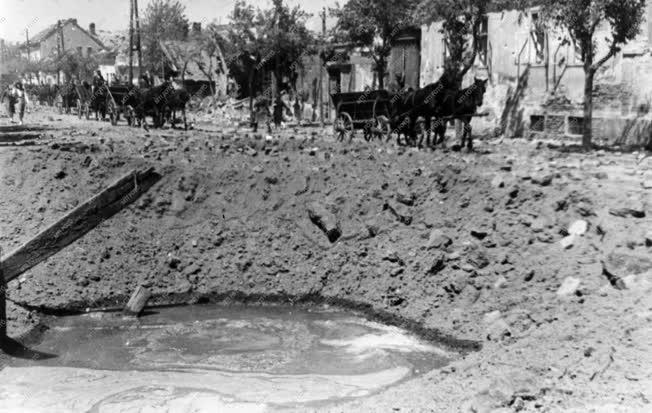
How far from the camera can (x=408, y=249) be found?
923cm

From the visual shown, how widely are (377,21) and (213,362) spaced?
18514 mm

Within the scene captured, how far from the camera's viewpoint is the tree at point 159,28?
48531 millimetres

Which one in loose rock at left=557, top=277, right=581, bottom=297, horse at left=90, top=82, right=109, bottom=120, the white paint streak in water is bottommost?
the white paint streak in water

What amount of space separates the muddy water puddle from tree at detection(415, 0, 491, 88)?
38.6ft

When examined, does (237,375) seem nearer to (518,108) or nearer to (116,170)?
(116,170)

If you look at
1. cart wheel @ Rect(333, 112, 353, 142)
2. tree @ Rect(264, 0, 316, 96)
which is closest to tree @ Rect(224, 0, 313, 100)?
tree @ Rect(264, 0, 316, 96)

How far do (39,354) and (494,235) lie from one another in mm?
5613

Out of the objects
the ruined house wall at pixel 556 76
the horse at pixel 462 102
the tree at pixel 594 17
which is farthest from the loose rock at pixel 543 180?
the ruined house wall at pixel 556 76

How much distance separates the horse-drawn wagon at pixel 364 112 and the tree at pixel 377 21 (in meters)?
6.90

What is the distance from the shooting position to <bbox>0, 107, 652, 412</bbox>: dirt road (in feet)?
18.9

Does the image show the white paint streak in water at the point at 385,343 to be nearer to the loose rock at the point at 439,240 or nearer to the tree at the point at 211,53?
the loose rock at the point at 439,240

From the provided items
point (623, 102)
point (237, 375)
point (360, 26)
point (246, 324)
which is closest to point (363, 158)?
point (246, 324)

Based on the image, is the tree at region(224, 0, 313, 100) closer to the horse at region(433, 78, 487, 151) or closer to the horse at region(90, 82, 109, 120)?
the horse at region(90, 82, 109, 120)

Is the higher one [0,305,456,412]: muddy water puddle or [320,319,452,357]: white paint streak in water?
[320,319,452,357]: white paint streak in water
